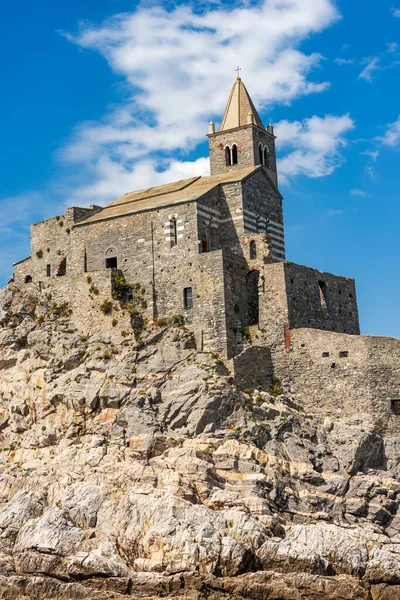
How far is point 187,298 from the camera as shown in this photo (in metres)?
69.9

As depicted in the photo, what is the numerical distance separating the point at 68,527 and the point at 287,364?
18501 millimetres

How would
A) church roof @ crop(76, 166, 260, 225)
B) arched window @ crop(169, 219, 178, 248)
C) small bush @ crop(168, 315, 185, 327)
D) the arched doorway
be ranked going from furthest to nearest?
1. church roof @ crop(76, 166, 260, 225)
2. arched window @ crop(169, 219, 178, 248)
3. the arched doorway
4. small bush @ crop(168, 315, 185, 327)

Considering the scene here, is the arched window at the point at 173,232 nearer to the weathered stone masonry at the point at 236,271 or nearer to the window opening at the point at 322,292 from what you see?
the weathered stone masonry at the point at 236,271

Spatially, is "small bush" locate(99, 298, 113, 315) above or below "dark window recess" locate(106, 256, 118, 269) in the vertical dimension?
below

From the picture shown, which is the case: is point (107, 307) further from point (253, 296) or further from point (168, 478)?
point (168, 478)

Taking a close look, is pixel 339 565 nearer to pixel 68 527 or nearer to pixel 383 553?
pixel 383 553

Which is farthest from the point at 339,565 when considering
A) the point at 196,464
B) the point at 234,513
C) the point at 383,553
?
the point at 196,464

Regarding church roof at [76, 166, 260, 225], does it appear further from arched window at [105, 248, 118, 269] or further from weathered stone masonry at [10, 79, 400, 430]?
arched window at [105, 248, 118, 269]

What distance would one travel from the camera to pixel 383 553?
56.2 m

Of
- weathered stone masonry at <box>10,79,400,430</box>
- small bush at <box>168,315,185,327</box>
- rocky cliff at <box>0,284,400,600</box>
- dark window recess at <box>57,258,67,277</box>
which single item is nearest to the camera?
rocky cliff at <box>0,284,400,600</box>

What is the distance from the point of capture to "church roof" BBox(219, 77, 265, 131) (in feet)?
256

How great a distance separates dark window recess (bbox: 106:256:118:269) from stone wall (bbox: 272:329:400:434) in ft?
45.0

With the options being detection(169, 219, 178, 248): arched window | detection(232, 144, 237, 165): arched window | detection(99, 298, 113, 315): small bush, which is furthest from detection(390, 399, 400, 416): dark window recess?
detection(232, 144, 237, 165): arched window

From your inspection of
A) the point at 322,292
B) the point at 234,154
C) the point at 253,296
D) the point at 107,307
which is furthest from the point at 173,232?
the point at 322,292
